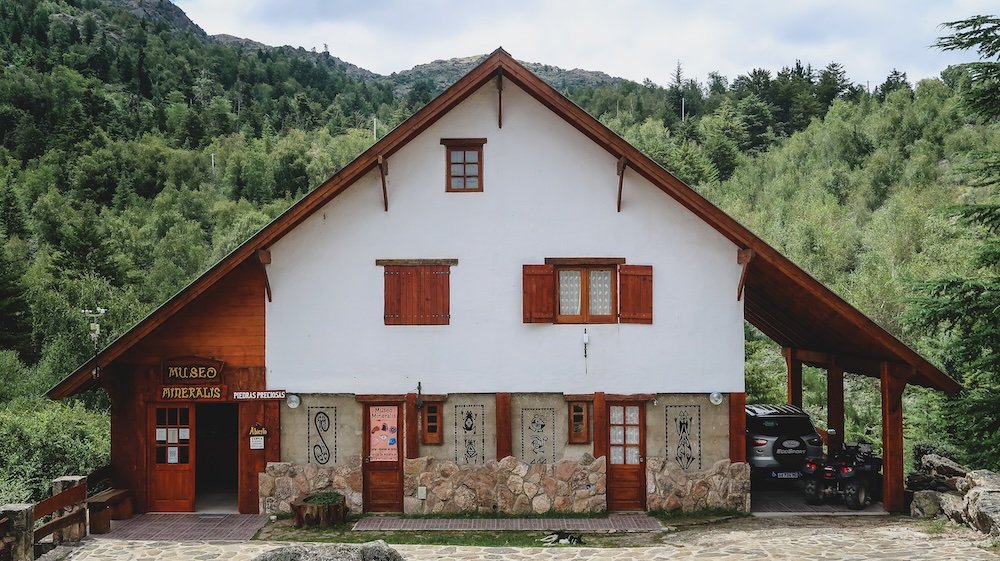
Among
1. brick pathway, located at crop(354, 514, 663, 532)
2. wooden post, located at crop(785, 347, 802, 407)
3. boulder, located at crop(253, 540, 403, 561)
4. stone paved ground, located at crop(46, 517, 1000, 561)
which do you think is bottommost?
brick pathway, located at crop(354, 514, 663, 532)

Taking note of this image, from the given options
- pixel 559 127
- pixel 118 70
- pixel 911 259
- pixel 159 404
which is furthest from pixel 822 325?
pixel 118 70

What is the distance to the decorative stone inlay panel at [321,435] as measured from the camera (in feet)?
52.0

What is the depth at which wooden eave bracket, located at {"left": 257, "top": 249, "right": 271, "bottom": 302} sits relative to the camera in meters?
15.3

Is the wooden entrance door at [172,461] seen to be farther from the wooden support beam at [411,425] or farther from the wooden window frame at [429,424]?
the wooden window frame at [429,424]

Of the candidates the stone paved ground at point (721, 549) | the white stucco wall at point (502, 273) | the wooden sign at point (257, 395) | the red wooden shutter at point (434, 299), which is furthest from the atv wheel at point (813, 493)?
the wooden sign at point (257, 395)

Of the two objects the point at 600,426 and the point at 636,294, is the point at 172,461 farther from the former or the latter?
the point at 636,294

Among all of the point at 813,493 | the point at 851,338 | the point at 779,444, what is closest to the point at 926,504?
the point at 813,493

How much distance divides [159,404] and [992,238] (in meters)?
16.5

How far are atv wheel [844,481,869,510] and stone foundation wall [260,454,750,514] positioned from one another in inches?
82.8

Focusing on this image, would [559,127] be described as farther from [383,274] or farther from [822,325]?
[822,325]

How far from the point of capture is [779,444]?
17.3 meters

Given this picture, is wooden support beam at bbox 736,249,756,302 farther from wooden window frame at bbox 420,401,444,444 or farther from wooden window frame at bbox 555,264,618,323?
wooden window frame at bbox 420,401,444,444

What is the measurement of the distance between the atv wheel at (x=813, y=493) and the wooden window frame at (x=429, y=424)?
24.9 feet

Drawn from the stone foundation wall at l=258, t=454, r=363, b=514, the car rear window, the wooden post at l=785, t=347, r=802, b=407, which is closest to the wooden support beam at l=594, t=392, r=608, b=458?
the car rear window
